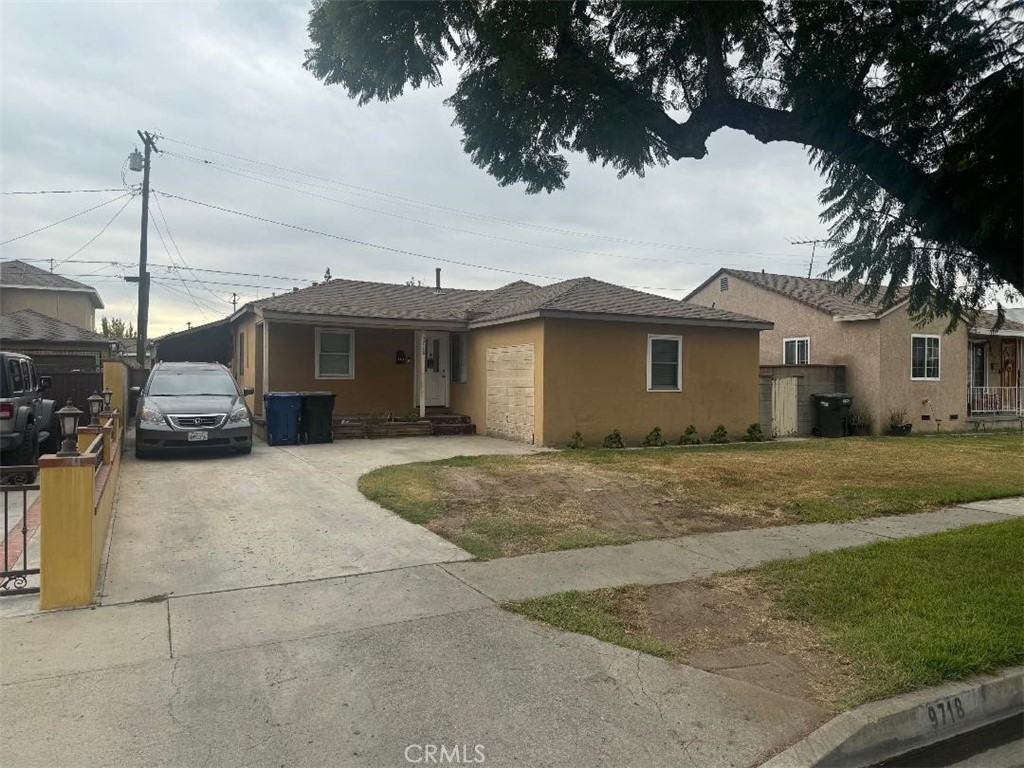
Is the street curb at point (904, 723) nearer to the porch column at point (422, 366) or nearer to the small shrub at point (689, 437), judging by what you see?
the small shrub at point (689, 437)

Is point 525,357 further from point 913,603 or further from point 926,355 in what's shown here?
point 926,355

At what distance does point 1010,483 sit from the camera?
35.5ft

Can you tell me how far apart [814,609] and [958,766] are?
1613mm

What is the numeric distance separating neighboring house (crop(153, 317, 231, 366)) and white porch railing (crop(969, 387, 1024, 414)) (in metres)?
24.5

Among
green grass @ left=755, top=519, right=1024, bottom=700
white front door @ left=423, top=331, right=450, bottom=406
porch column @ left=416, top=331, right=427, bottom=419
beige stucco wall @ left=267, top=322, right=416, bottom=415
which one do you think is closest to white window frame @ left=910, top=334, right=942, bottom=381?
white front door @ left=423, top=331, right=450, bottom=406

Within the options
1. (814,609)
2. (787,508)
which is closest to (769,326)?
(787,508)

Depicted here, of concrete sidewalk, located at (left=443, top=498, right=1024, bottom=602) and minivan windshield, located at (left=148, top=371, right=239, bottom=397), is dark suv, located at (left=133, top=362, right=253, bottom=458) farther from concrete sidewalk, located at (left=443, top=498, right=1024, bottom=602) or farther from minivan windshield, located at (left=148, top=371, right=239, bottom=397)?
concrete sidewalk, located at (left=443, top=498, right=1024, bottom=602)

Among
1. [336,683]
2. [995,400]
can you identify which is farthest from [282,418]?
[995,400]

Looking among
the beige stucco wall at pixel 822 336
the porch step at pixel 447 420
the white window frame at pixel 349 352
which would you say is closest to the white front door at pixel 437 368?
the porch step at pixel 447 420

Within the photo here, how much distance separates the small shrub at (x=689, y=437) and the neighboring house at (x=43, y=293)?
87.6 ft

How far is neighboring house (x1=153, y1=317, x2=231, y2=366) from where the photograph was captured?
77.1 feet

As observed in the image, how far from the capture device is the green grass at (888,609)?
4.14 meters

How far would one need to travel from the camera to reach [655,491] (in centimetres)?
963

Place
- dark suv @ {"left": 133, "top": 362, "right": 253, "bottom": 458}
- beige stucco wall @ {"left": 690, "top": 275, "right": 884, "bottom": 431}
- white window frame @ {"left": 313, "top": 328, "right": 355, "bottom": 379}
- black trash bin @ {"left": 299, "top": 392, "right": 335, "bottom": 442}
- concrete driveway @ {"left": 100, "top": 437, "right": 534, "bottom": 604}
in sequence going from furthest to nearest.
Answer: beige stucco wall @ {"left": 690, "top": 275, "right": 884, "bottom": 431} < white window frame @ {"left": 313, "top": 328, "right": 355, "bottom": 379} < black trash bin @ {"left": 299, "top": 392, "right": 335, "bottom": 442} < dark suv @ {"left": 133, "top": 362, "right": 253, "bottom": 458} < concrete driveway @ {"left": 100, "top": 437, "right": 534, "bottom": 604}
